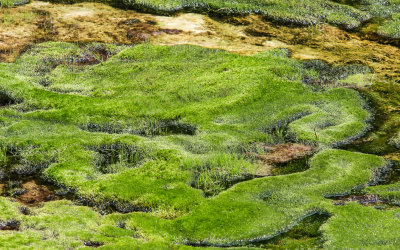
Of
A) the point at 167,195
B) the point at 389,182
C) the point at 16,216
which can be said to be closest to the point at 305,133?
the point at 389,182

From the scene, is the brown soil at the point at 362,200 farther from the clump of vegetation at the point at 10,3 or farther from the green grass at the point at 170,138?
the clump of vegetation at the point at 10,3

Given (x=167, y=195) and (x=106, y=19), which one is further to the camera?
(x=106, y=19)

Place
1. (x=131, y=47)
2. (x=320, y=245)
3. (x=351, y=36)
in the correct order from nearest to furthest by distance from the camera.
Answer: (x=320, y=245)
(x=131, y=47)
(x=351, y=36)

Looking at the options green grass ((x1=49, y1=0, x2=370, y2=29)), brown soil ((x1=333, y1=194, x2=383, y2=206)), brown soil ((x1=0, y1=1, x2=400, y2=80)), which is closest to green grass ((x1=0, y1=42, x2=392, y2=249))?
brown soil ((x1=333, y1=194, x2=383, y2=206))

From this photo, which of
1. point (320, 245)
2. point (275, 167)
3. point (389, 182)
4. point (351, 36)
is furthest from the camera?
point (351, 36)

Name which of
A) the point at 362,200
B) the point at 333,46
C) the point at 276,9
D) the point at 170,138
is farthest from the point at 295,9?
the point at 362,200

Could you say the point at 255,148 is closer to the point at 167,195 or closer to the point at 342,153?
the point at 342,153

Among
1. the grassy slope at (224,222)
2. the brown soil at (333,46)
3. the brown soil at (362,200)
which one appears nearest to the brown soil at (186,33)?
the brown soil at (333,46)

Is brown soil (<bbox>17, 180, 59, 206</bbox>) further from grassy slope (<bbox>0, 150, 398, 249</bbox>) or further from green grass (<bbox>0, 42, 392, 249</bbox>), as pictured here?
grassy slope (<bbox>0, 150, 398, 249</bbox>)
